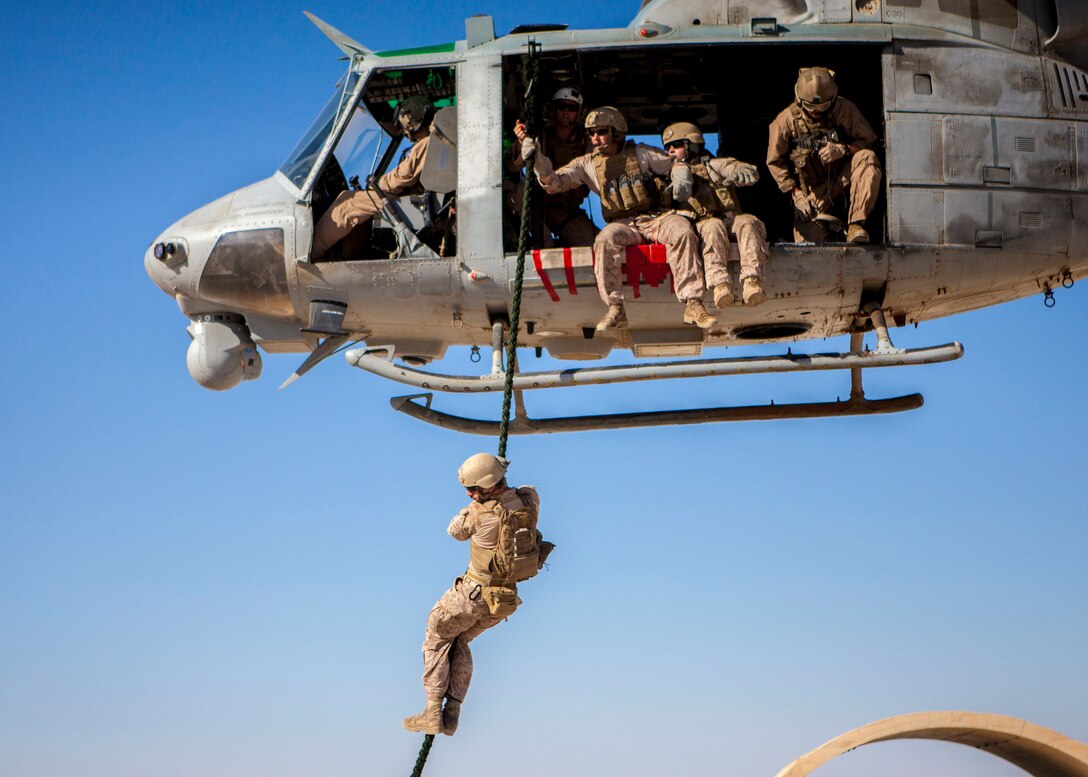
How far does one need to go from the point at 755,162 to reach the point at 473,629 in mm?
5937

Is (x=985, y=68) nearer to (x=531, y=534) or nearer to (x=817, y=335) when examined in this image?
(x=817, y=335)

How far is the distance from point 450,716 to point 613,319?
3275 millimetres

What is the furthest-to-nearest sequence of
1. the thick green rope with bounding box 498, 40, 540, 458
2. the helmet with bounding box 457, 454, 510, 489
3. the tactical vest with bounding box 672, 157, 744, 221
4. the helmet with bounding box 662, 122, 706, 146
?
the helmet with bounding box 662, 122, 706, 146, the tactical vest with bounding box 672, 157, 744, 221, the thick green rope with bounding box 498, 40, 540, 458, the helmet with bounding box 457, 454, 510, 489

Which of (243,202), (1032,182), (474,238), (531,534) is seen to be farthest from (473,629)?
(1032,182)

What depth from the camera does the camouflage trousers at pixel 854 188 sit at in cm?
1327

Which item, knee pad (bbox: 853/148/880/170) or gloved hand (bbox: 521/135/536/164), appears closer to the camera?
gloved hand (bbox: 521/135/536/164)

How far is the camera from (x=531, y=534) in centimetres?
1127

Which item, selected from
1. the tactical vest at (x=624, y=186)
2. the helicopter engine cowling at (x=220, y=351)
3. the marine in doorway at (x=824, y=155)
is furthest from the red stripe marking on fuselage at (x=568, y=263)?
the helicopter engine cowling at (x=220, y=351)

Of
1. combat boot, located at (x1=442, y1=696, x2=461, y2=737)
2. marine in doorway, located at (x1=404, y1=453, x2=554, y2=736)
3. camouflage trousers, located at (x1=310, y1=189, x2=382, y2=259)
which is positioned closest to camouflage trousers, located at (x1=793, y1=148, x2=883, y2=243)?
camouflage trousers, located at (x1=310, y1=189, x2=382, y2=259)

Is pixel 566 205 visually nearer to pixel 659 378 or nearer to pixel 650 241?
pixel 650 241

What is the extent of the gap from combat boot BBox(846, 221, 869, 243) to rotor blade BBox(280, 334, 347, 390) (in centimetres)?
410

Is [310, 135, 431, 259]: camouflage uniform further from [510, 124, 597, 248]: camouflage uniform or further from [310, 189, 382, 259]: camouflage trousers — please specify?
[510, 124, 597, 248]: camouflage uniform

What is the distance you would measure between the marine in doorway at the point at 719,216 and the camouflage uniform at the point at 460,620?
2473mm

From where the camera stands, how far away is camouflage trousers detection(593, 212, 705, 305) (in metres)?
12.8
